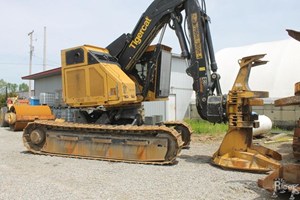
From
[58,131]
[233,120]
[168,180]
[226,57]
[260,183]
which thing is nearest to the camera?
[260,183]

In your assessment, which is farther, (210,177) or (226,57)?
(226,57)

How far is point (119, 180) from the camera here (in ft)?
20.8

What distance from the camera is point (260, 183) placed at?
510 centimetres

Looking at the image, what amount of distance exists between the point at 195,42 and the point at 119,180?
3.84 metres

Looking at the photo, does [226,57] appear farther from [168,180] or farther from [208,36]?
[168,180]

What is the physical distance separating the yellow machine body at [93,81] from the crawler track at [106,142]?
0.72 meters

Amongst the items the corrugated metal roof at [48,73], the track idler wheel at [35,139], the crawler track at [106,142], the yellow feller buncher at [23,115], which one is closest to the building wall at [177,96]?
the yellow feller buncher at [23,115]

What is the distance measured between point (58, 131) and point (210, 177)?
15.0 feet

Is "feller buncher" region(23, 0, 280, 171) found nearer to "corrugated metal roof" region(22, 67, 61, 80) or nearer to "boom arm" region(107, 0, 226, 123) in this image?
"boom arm" region(107, 0, 226, 123)

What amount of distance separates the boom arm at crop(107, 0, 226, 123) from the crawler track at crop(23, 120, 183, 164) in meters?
1.09

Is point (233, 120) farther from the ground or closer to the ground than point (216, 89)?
closer to the ground

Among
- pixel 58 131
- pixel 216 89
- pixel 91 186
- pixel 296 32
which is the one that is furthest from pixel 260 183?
pixel 58 131

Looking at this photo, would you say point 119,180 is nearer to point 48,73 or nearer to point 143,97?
point 143,97

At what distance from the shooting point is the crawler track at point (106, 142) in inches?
304
